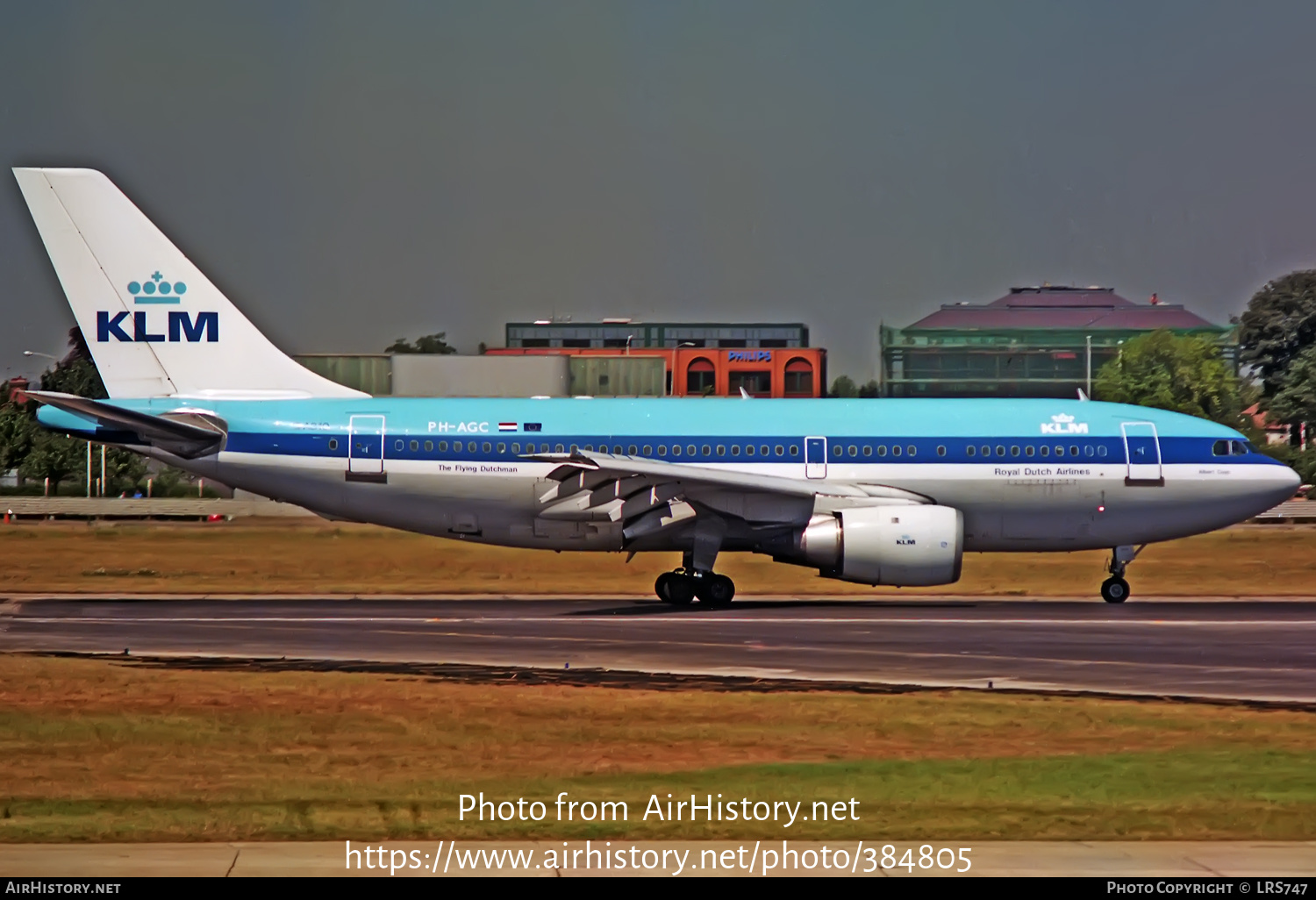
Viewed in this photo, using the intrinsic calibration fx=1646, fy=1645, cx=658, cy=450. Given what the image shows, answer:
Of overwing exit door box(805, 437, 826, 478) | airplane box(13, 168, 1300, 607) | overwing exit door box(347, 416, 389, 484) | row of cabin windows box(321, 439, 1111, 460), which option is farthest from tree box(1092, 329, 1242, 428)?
overwing exit door box(347, 416, 389, 484)

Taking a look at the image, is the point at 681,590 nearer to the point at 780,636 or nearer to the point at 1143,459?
the point at 780,636

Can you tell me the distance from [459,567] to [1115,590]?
1649cm

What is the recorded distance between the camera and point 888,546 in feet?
98.1

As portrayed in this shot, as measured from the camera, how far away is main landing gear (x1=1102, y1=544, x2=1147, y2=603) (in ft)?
107

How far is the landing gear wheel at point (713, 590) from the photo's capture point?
31.5 meters

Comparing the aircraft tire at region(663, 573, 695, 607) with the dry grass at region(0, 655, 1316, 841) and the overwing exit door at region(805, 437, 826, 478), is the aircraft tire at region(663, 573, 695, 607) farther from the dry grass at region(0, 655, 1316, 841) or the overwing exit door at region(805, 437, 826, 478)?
the dry grass at region(0, 655, 1316, 841)

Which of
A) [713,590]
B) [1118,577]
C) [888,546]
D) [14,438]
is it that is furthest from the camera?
[14,438]

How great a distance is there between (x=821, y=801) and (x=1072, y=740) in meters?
4.44

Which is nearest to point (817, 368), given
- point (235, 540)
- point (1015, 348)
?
point (1015, 348)

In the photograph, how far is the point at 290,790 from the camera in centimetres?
1384

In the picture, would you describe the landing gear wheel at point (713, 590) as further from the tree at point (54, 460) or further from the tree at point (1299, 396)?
the tree at point (1299, 396)

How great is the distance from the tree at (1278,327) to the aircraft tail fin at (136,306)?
320 feet

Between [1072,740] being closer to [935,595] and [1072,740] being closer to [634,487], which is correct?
[634,487]

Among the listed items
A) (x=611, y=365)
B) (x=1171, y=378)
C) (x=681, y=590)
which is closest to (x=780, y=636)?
(x=681, y=590)
